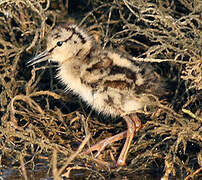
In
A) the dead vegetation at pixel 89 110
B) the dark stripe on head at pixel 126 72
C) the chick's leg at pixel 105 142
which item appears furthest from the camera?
the chick's leg at pixel 105 142

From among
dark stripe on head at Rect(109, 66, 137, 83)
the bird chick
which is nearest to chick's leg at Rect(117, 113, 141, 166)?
the bird chick

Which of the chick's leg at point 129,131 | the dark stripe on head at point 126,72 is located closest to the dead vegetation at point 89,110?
the chick's leg at point 129,131

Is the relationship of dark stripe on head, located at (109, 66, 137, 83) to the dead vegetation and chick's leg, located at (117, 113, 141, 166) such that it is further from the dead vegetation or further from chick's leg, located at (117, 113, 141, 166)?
chick's leg, located at (117, 113, 141, 166)

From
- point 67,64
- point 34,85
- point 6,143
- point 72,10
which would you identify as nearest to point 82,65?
point 67,64

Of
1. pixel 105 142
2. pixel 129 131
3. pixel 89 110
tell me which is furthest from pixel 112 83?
pixel 89 110

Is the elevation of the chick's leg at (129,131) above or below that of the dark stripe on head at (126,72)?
below

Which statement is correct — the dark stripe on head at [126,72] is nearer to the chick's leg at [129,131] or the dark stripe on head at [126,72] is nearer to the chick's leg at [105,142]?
the chick's leg at [129,131]

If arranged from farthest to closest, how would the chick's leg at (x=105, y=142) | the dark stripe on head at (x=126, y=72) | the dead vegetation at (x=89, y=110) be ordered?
the chick's leg at (x=105, y=142), the dark stripe on head at (x=126, y=72), the dead vegetation at (x=89, y=110)
